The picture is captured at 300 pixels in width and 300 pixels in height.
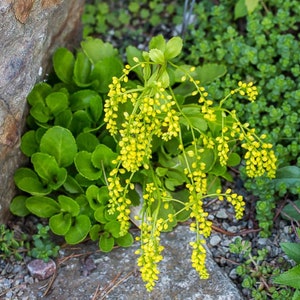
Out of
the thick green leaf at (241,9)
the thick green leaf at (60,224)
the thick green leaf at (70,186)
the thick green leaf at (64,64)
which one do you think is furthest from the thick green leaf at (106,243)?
the thick green leaf at (241,9)

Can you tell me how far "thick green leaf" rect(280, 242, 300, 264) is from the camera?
2980 millimetres

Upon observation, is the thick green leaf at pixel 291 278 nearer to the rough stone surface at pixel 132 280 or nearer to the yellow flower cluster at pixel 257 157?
the rough stone surface at pixel 132 280

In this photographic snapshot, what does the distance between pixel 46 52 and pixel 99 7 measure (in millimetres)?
1016

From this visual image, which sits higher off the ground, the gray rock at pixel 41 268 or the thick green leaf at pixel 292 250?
the gray rock at pixel 41 268

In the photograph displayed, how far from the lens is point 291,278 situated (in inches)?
113

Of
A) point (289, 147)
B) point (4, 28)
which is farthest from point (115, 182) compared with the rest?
point (289, 147)

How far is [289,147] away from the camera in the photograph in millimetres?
3447

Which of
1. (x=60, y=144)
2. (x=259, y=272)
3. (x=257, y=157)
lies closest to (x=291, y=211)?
(x=259, y=272)

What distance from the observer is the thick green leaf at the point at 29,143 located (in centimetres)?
333

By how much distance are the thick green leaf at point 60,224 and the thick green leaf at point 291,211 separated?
1030 mm

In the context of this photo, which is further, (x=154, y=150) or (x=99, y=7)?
(x=99, y=7)

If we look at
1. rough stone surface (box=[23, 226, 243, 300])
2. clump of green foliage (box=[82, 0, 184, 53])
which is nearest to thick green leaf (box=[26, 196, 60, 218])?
rough stone surface (box=[23, 226, 243, 300])

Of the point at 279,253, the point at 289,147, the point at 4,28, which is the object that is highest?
the point at 4,28

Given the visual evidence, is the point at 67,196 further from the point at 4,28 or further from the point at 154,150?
the point at 4,28
